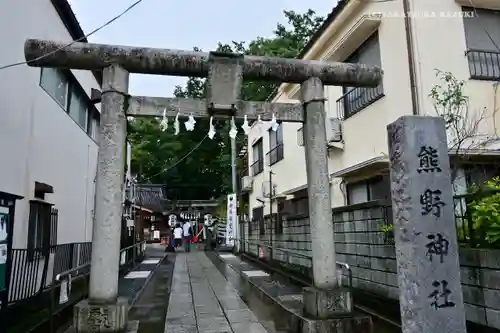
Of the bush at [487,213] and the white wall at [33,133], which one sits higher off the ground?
the white wall at [33,133]

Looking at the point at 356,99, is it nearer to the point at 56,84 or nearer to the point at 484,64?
the point at 484,64

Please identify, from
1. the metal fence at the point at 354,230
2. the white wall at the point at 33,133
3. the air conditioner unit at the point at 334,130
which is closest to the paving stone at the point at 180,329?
the white wall at the point at 33,133

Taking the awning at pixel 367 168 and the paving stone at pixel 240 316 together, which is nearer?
the paving stone at pixel 240 316

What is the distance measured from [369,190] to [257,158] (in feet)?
42.7

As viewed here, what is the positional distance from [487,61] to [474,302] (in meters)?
6.79

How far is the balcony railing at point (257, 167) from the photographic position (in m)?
22.2

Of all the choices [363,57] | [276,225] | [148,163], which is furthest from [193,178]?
[363,57]

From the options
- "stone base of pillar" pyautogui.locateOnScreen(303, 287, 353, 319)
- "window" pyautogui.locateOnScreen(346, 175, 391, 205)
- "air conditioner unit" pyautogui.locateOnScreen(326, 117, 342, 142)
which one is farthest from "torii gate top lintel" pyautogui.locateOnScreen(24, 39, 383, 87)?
"stone base of pillar" pyautogui.locateOnScreen(303, 287, 353, 319)

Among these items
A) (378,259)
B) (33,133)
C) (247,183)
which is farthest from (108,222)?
(247,183)

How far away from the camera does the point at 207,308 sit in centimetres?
895

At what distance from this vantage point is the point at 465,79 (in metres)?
9.47

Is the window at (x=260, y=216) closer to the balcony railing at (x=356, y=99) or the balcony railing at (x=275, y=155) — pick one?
the balcony railing at (x=275, y=155)

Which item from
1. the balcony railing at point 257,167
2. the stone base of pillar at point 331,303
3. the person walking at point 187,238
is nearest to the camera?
the stone base of pillar at point 331,303

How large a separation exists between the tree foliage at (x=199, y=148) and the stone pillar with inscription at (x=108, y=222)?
2599cm
